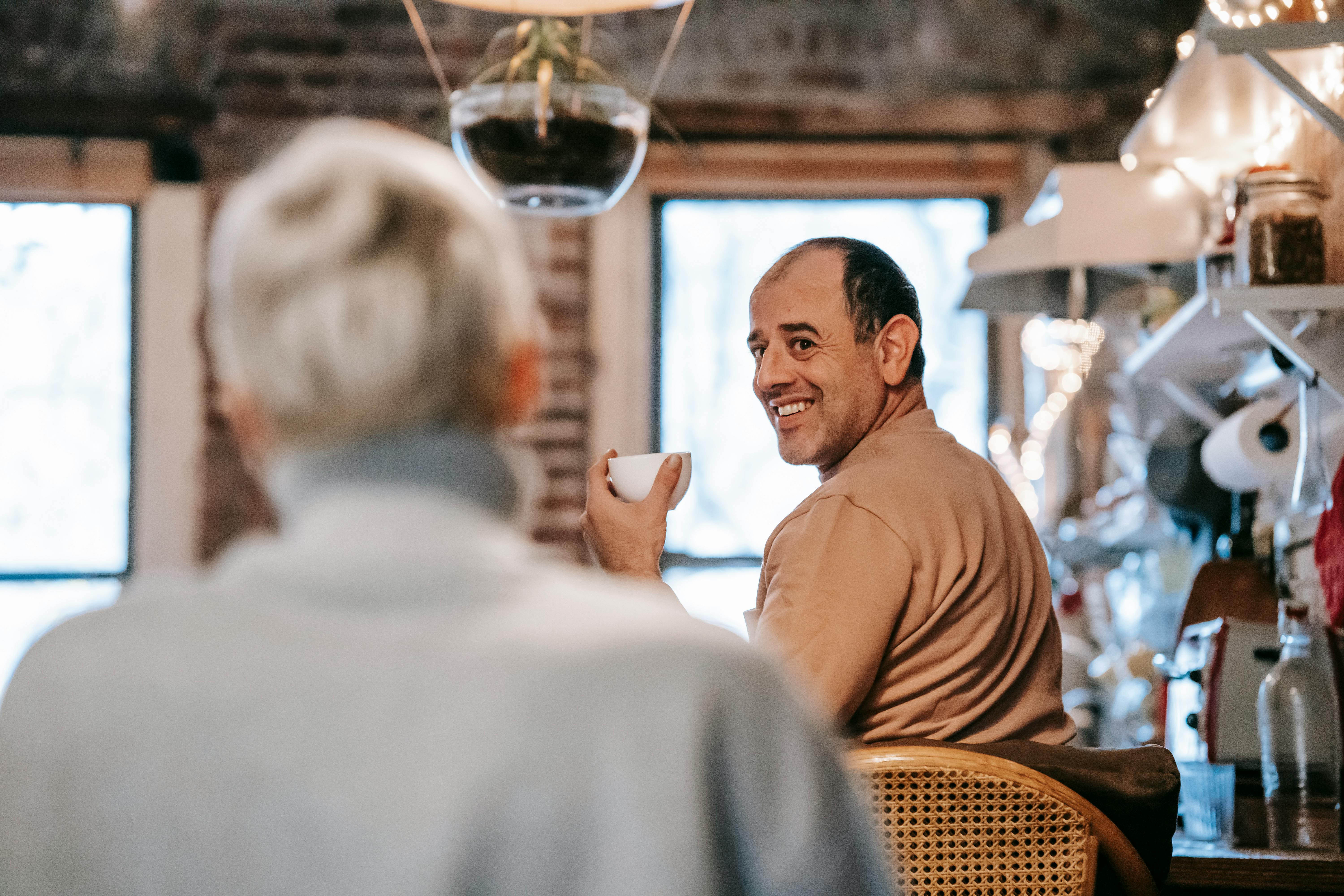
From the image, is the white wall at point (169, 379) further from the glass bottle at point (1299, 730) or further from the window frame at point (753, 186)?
the glass bottle at point (1299, 730)

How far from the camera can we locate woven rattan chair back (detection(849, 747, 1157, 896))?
1.26 m

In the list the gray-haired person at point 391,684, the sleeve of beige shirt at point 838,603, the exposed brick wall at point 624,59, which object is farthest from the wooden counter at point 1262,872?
the exposed brick wall at point 624,59

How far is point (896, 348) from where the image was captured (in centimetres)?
176

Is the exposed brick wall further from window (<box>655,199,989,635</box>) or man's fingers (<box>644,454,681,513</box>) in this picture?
man's fingers (<box>644,454,681,513</box>)

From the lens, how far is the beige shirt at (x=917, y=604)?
4.68 ft

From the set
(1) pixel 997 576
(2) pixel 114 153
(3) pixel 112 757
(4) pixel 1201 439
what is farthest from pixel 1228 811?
(2) pixel 114 153

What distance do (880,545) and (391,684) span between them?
2.91 ft

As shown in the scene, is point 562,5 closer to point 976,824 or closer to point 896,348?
point 896,348

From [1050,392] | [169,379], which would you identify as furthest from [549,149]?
[1050,392]

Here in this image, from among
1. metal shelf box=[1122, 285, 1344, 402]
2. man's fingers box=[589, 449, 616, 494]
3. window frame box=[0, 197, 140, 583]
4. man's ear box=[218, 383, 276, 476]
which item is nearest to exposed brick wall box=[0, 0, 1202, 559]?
window frame box=[0, 197, 140, 583]

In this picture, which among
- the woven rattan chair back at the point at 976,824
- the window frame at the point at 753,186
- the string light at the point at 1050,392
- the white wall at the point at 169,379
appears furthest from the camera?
the window frame at the point at 753,186

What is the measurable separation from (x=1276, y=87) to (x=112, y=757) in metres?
2.31

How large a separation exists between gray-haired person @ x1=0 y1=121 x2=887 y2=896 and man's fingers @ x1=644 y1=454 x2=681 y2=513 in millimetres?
781

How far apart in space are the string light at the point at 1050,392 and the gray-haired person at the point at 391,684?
10.1 feet
